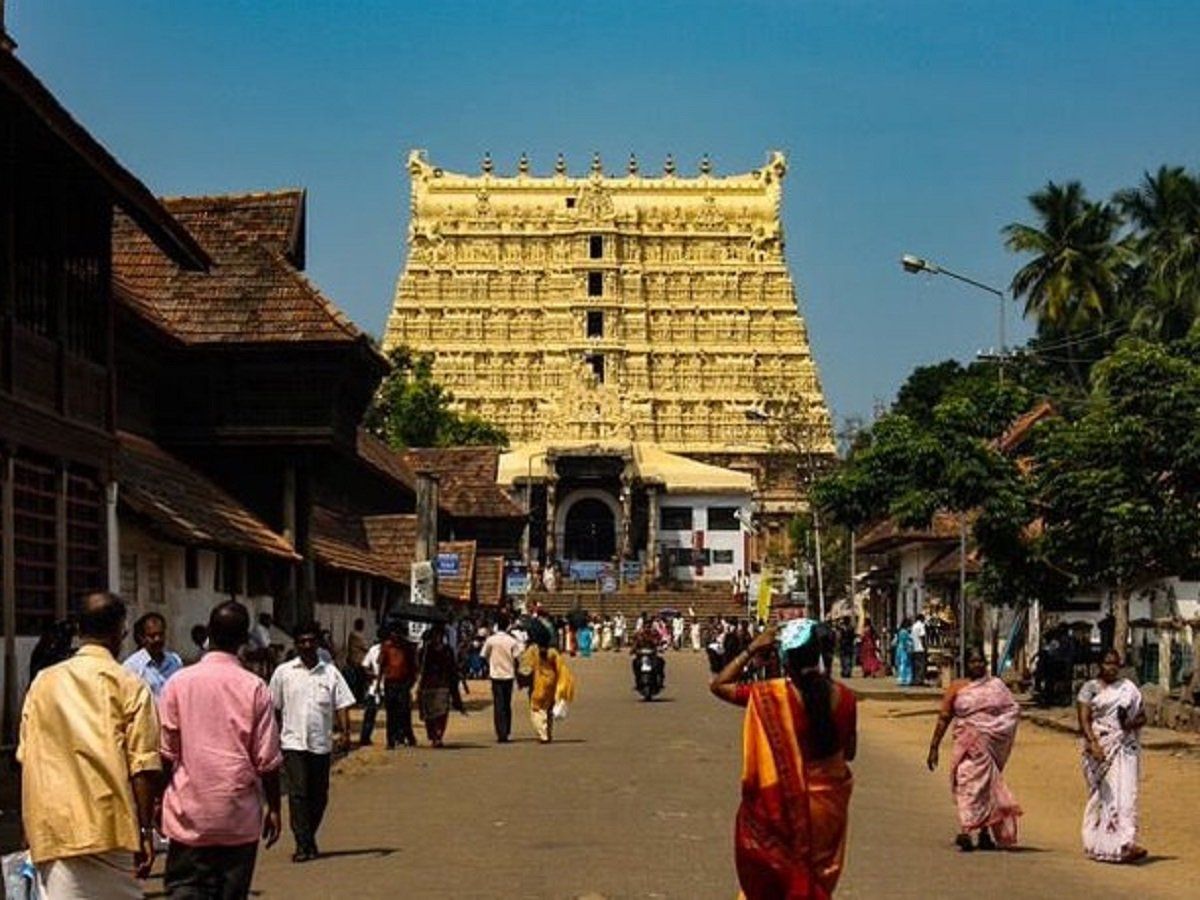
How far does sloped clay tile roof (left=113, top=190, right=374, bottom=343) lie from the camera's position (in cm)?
3089

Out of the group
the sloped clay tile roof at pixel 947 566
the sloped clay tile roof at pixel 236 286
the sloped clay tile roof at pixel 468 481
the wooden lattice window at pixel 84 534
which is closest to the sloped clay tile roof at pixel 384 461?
the sloped clay tile roof at pixel 468 481

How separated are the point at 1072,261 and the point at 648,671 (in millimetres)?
38364

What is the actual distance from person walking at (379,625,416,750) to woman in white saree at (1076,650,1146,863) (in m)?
10.4

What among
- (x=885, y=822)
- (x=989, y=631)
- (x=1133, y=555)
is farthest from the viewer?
(x=989, y=631)

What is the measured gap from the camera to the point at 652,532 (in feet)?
336

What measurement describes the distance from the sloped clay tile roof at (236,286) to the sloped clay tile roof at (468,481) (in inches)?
1117

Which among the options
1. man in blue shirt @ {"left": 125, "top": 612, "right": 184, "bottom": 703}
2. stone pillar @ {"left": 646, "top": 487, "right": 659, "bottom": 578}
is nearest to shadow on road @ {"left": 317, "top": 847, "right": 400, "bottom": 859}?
man in blue shirt @ {"left": 125, "top": 612, "right": 184, "bottom": 703}

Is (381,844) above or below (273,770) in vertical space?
below

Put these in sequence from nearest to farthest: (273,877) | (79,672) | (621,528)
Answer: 1. (79,672)
2. (273,877)
3. (621,528)

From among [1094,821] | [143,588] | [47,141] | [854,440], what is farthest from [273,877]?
[854,440]

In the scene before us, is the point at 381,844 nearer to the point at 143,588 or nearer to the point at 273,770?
the point at 273,770

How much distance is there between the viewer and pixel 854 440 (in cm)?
6969

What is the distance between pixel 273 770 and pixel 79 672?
1416mm

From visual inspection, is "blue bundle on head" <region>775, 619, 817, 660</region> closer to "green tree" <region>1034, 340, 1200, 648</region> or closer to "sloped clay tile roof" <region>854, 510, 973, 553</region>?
"green tree" <region>1034, 340, 1200, 648</region>
